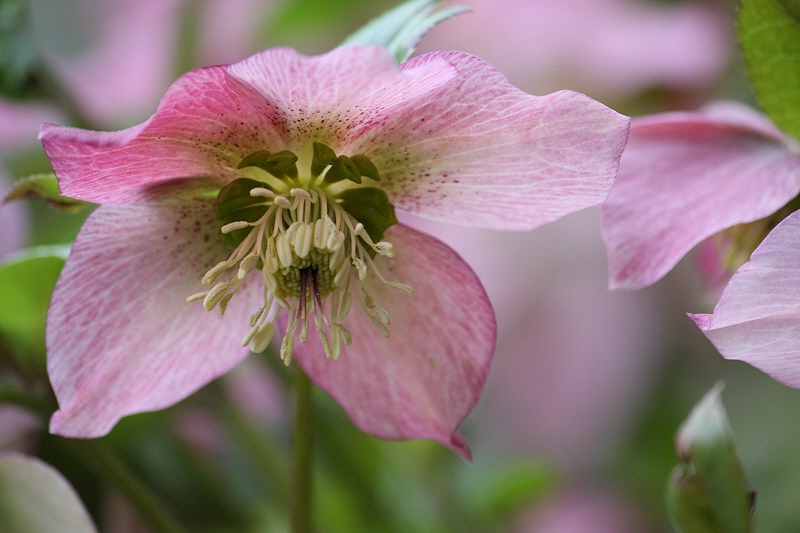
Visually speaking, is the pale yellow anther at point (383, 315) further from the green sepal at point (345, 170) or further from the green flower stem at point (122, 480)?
the green flower stem at point (122, 480)

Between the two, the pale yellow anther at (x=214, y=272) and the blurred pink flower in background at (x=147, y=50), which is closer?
the pale yellow anther at (x=214, y=272)

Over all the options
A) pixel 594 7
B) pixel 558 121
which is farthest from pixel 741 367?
pixel 558 121

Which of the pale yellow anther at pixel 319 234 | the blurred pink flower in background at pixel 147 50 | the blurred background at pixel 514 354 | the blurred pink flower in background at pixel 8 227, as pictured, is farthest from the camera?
the blurred pink flower in background at pixel 147 50

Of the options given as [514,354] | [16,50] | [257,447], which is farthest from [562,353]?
[16,50]

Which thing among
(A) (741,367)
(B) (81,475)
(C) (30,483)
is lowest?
(A) (741,367)

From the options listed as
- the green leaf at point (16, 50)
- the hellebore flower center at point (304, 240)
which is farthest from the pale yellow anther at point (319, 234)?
the green leaf at point (16, 50)

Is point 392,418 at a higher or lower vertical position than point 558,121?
lower

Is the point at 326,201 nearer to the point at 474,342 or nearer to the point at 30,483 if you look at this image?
the point at 474,342

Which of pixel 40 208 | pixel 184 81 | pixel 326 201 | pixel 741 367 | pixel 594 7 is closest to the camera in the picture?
pixel 184 81
